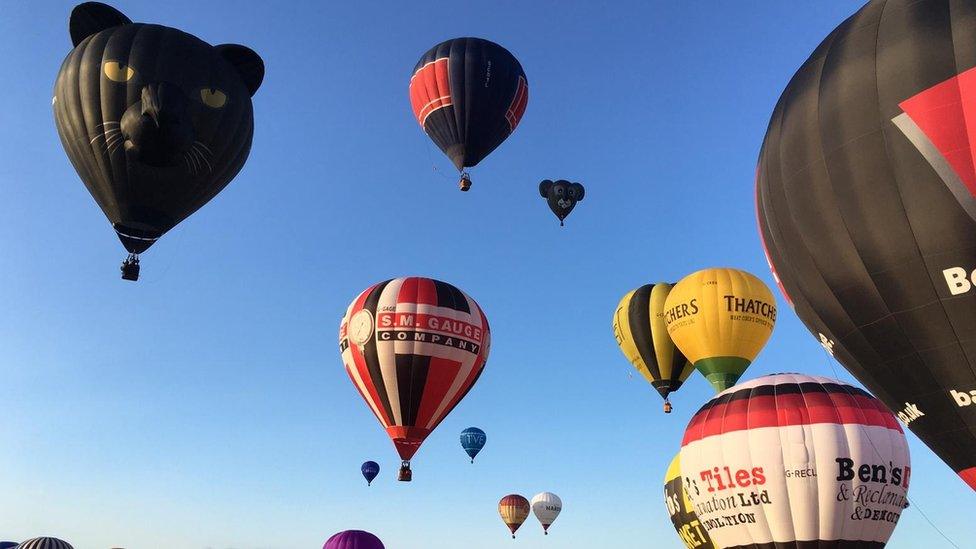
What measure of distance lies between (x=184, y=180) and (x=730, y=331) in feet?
52.0

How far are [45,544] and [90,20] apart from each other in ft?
107

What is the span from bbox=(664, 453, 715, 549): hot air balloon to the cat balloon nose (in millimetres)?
13418

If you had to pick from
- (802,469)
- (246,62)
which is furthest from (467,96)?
(802,469)

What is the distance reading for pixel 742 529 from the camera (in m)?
13.6

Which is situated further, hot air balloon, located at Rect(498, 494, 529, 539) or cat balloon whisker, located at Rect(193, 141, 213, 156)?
hot air balloon, located at Rect(498, 494, 529, 539)

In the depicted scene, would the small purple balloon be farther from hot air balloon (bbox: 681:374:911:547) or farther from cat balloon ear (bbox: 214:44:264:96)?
cat balloon ear (bbox: 214:44:264:96)

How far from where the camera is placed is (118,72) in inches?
572

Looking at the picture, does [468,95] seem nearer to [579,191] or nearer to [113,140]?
[579,191]

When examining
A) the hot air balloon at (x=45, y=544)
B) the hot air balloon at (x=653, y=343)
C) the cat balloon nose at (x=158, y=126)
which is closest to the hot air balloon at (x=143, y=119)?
the cat balloon nose at (x=158, y=126)

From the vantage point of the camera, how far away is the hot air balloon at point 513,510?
4301 centimetres

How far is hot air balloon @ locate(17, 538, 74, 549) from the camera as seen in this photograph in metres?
37.7

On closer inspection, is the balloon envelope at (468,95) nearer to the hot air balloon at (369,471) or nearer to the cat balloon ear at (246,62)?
the cat balloon ear at (246,62)

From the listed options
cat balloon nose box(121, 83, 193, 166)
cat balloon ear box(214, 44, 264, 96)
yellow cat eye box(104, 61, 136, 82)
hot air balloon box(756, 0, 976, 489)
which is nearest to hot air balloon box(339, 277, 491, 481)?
cat balloon ear box(214, 44, 264, 96)

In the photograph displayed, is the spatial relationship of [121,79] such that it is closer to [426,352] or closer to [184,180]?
[184,180]
